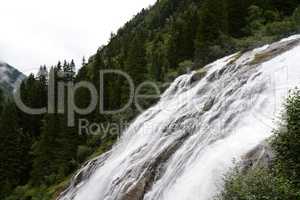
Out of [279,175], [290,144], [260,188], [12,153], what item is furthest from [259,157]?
[12,153]

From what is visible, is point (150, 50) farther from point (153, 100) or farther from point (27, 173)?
point (153, 100)

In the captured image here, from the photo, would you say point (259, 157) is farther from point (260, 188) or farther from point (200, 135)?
point (200, 135)

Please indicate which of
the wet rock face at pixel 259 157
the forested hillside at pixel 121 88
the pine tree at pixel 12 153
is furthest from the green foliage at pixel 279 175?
the pine tree at pixel 12 153

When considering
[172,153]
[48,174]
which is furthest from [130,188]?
[48,174]

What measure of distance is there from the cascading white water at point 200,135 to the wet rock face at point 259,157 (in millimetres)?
522

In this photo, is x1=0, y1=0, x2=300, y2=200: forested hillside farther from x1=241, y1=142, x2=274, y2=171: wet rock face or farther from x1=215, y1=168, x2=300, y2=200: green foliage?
x1=215, y1=168, x2=300, y2=200: green foliage

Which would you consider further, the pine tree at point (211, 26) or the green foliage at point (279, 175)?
the pine tree at point (211, 26)

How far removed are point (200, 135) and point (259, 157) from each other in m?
6.41

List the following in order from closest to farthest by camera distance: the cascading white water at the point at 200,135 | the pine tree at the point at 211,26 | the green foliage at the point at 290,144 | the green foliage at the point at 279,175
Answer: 1. the green foliage at the point at 279,175
2. the green foliage at the point at 290,144
3. the cascading white water at the point at 200,135
4. the pine tree at the point at 211,26

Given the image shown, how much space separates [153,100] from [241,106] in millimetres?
19955

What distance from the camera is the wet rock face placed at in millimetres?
20922

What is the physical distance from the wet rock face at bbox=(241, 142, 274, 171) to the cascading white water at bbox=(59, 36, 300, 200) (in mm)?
522

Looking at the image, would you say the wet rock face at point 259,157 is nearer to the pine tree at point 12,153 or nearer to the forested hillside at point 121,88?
the forested hillside at point 121,88

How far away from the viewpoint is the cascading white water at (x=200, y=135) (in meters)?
23.9
